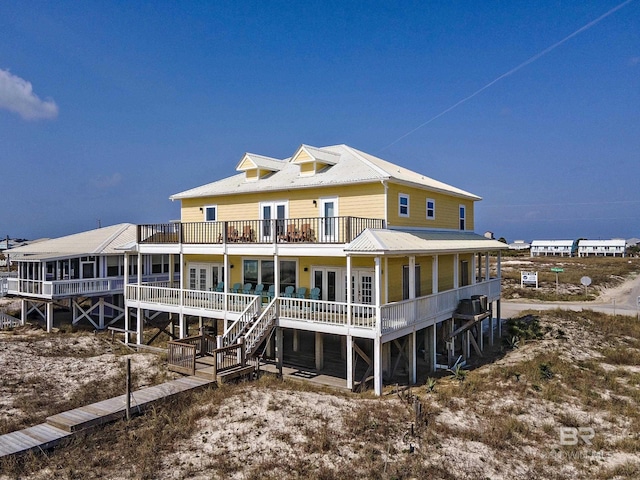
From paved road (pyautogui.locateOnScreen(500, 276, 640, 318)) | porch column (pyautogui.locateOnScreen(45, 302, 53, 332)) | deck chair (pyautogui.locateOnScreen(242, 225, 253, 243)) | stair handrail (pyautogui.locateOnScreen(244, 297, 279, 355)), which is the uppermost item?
deck chair (pyautogui.locateOnScreen(242, 225, 253, 243))

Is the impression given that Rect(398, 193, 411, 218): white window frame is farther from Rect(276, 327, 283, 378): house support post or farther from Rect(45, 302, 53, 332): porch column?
Rect(45, 302, 53, 332): porch column

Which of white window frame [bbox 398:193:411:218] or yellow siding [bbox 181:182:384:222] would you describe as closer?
yellow siding [bbox 181:182:384:222]

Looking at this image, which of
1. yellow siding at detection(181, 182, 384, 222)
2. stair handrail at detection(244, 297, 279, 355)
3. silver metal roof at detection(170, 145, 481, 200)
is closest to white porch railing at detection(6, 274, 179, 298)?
yellow siding at detection(181, 182, 384, 222)

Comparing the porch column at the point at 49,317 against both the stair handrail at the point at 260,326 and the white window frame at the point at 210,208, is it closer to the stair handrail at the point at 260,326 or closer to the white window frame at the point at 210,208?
the white window frame at the point at 210,208

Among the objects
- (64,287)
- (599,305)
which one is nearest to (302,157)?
(64,287)

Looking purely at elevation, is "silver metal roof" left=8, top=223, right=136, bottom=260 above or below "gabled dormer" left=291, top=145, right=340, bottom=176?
below

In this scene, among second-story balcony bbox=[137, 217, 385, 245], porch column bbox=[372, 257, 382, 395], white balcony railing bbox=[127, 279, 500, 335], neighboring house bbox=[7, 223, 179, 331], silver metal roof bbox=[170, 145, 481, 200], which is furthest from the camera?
neighboring house bbox=[7, 223, 179, 331]

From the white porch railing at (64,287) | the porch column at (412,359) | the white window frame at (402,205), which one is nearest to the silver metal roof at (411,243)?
the white window frame at (402,205)
